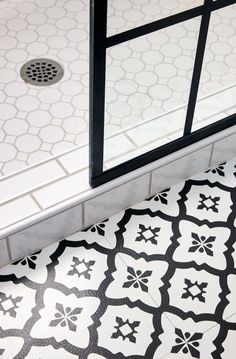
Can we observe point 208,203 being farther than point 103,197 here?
Yes

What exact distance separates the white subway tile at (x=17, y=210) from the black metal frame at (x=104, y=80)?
0.54 ft

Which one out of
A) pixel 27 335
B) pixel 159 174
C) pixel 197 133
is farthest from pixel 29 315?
pixel 197 133

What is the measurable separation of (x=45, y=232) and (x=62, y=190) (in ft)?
0.38

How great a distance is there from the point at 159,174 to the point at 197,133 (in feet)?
0.51

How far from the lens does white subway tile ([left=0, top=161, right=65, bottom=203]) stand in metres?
1.55

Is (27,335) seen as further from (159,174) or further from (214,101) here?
(214,101)

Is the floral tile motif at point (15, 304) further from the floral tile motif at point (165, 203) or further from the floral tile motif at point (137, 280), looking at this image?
the floral tile motif at point (165, 203)

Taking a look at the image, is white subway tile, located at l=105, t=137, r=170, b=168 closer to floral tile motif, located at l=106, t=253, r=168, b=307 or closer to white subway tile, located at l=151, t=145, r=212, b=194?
white subway tile, located at l=151, t=145, r=212, b=194

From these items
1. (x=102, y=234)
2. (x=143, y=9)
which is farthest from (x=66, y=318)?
(x=143, y=9)

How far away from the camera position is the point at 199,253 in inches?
62.3

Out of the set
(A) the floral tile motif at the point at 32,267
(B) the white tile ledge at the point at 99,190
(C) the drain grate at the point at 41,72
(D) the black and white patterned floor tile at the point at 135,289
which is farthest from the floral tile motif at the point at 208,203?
(C) the drain grate at the point at 41,72

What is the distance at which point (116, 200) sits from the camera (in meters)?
1.63

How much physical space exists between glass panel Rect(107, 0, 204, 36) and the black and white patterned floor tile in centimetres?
51

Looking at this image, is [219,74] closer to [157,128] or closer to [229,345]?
[157,128]
